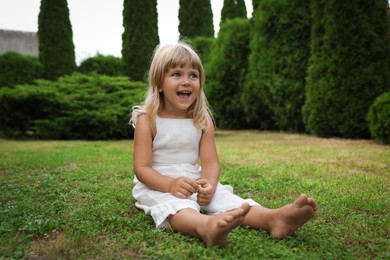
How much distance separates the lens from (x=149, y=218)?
2.50 m

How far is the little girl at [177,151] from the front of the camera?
7.43 ft

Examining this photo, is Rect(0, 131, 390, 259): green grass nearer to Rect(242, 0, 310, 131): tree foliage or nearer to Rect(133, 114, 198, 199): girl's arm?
Rect(133, 114, 198, 199): girl's arm

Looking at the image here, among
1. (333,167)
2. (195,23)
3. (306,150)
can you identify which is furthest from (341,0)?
(195,23)

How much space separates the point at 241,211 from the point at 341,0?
314 inches

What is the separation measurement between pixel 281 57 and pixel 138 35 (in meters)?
6.39

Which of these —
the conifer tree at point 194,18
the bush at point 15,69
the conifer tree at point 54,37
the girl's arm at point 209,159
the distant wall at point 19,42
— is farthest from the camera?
the distant wall at point 19,42

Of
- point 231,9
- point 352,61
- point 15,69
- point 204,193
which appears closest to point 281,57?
point 352,61

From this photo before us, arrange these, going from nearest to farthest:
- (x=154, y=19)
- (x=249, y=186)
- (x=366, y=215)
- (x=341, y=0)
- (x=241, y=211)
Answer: (x=241, y=211)
(x=366, y=215)
(x=249, y=186)
(x=341, y=0)
(x=154, y=19)

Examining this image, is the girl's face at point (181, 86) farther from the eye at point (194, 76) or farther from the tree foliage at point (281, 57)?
the tree foliage at point (281, 57)

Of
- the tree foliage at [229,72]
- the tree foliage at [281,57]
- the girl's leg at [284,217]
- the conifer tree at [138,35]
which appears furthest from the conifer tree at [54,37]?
the girl's leg at [284,217]

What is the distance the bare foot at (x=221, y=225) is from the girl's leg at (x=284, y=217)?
31 cm

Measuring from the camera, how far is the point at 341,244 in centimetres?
200

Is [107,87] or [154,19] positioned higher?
[154,19]

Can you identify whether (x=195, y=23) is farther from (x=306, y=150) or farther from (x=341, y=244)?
(x=341, y=244)
